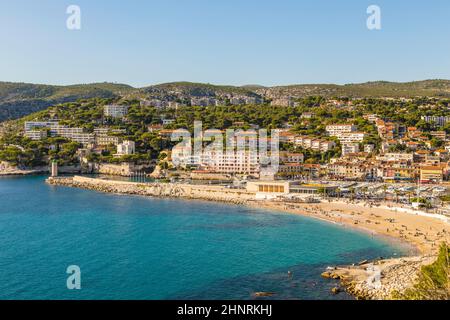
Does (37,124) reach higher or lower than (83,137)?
higher

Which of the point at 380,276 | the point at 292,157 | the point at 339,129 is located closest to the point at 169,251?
the point at 380,276

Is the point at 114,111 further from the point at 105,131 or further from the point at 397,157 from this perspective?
the point at 397,157

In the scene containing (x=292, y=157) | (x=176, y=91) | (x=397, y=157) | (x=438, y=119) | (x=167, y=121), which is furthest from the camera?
(x=176, y=91)

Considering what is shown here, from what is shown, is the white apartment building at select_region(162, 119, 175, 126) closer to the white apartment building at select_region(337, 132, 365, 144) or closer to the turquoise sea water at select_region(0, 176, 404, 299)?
the white apartment building at select_region(337, 132, 365, 144)

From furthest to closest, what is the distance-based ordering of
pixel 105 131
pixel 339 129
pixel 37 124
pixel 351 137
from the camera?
pixel 37 124
pixel 105 131
pixel 339 129
pixel 351 137

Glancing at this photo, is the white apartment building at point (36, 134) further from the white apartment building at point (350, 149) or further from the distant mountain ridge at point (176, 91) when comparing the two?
the white apartment building at point (350, 149)

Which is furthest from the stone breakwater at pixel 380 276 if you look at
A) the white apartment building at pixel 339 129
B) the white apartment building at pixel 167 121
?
the white apartment building at pixel 167 121
